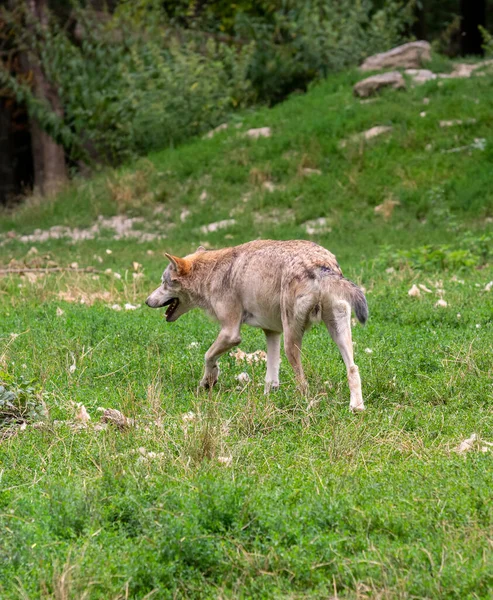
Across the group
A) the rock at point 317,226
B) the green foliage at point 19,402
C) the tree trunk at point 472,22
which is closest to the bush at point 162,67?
the tree trunk at point 472,22

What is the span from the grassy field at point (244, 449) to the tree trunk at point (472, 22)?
1707 centimetres

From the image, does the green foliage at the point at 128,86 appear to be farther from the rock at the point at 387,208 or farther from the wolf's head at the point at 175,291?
the wolf's head at the point at 175,291

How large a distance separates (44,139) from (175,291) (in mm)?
20632

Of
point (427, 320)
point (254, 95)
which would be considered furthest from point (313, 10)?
point (427, 320)

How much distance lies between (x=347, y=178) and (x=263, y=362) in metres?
11.7

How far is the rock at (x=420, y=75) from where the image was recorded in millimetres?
23391

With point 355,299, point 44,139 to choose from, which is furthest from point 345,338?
point 44,139

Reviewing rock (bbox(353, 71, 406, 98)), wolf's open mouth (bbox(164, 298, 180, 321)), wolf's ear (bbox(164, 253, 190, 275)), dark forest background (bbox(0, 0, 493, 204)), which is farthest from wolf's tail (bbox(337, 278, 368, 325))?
dark forest background (bbox(0, 0, 493, 204))

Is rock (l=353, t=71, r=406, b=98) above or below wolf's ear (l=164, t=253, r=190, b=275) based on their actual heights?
below

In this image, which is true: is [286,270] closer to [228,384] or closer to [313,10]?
[228,384]

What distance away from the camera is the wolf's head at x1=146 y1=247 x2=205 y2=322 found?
897 cm

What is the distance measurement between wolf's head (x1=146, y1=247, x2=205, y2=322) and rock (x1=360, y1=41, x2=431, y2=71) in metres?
17.2

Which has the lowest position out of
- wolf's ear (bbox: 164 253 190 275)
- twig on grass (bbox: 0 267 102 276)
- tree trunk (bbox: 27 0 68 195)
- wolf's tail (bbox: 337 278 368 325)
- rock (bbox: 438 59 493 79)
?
tree trunk (bbox: 27 0 68 195)

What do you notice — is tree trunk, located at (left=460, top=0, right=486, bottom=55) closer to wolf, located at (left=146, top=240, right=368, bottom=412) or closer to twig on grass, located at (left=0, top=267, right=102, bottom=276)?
twig on grass, located at (left=0, top=267, right=102, bottom=276)
